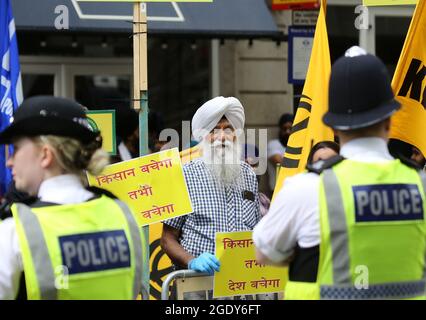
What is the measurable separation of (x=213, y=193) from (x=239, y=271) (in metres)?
0.44

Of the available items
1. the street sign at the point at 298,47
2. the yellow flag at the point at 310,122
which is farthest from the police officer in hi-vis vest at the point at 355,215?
the street sign at the point at 298,47

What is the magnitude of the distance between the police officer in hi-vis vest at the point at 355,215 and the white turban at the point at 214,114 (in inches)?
74.8

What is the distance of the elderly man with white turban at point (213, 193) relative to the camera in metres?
4.78

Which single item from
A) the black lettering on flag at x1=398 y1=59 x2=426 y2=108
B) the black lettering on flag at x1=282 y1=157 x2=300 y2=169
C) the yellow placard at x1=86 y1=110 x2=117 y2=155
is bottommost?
the black lettering on flag at x1=282 y1=157 x2=300 y2=169

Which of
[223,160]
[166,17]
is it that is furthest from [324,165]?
[166,17]

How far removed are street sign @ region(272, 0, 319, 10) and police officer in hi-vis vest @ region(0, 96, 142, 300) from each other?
705 centimetres

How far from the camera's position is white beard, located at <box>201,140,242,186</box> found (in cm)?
495

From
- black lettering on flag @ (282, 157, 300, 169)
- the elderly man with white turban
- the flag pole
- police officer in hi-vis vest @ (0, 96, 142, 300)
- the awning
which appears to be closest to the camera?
police officer in hi-vis vest @ (0, 96, 142, 300)

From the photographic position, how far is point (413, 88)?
18.5ft

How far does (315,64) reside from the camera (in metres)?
5.60

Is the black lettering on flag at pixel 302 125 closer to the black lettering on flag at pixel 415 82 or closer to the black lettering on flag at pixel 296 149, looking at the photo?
the black lettering on flag at pixel 296 149

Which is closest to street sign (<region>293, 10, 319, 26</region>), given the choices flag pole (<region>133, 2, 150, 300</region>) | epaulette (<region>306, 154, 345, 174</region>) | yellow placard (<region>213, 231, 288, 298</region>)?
flag pole (<region>133, 2, 150, 300</region>)

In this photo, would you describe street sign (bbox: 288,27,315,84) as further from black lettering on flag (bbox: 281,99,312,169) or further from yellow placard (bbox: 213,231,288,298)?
yellow placard (bbox: 213,231,288,298)
